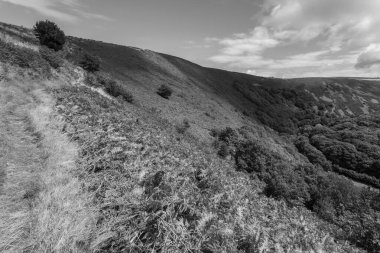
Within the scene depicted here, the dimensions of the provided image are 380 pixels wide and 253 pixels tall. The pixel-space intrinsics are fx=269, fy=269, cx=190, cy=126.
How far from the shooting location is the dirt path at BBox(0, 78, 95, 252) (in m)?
3.91

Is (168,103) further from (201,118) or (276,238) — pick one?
(276,238)

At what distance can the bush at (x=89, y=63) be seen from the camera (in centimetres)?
2856

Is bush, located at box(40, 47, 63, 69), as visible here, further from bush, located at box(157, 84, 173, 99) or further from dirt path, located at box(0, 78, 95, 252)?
bush, located at box(157, 84, 173, 99)

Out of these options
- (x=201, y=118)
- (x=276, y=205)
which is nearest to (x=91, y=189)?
(x=276, y=205)

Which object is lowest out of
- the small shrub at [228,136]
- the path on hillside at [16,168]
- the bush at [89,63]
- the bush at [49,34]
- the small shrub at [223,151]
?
the small shrub at [223,151]

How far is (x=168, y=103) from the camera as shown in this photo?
3481 cm

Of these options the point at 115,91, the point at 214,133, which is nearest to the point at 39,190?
the point at 115,91

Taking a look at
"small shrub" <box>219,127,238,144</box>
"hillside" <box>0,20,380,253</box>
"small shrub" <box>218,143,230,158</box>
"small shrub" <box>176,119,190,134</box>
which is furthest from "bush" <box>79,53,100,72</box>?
"small shrub" <box>219,127,238,144</box>

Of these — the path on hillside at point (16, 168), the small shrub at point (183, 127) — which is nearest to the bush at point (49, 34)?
the small shrub at point (183, 127)

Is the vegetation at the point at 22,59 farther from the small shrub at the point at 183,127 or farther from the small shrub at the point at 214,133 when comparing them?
the small shrub at the point at 214,133

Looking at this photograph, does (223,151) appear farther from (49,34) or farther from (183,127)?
(49,34)

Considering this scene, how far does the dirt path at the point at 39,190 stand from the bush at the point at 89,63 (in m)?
20.0

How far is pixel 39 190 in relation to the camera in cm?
525

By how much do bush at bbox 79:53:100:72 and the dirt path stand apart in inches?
786
